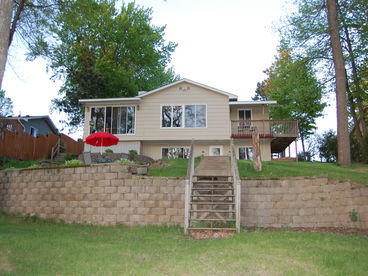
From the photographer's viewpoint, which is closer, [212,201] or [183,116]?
[212,201]

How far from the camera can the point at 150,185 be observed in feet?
35.4

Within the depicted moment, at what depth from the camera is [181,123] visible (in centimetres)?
2097

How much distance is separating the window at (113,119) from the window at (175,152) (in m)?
2.41

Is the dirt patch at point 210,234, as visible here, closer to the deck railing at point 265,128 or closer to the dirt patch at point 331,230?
the dirt patch at point 331,230

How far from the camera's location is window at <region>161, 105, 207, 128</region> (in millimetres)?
20866

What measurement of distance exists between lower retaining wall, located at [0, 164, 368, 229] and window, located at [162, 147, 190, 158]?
999cm

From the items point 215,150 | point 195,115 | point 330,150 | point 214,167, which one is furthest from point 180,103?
point 330,150

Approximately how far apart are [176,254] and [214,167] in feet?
22.4

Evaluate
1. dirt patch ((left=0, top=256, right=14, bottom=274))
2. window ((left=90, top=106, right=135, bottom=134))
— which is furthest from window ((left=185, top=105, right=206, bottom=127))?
dirt patch ((left=0, top=256, right=14, bottom=274))

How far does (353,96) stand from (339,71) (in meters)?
6.22

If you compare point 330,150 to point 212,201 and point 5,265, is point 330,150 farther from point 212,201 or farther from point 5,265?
point 5,265

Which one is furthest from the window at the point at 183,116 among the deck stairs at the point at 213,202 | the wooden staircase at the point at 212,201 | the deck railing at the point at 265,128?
the wooden staircase at the point at 212,201

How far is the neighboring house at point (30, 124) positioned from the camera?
25.0 metres

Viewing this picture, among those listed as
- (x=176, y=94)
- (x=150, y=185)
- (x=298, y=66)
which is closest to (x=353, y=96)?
Answer: (x=298, y=66)
